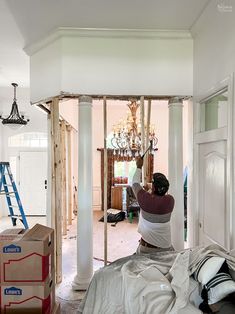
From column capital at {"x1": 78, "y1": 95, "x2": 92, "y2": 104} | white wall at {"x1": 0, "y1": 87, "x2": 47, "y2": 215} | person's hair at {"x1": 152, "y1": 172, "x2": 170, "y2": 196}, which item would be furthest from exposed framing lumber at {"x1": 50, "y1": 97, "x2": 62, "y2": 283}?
white wall at {"x1": 0, "y1": 87, "x2": 47, "y2": 215}

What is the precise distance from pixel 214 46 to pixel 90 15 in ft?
4.31

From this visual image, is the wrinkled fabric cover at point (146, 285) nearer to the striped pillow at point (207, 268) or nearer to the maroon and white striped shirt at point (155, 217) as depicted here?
the striped pillow at point (207, 268)

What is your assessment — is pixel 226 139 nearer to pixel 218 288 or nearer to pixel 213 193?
pixel 213 193

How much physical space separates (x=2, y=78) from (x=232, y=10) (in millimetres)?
4250

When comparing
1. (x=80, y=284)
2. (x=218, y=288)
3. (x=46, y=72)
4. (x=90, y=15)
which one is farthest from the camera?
(x=46, y=72)

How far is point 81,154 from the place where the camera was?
3.49 metres

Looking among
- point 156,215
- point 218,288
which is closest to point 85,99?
point 156,215

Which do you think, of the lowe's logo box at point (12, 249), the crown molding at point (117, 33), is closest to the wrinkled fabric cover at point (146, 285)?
the lowe's logo box at point (12, 249)

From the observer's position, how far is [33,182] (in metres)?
7.78

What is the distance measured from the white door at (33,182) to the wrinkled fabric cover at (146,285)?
5.95 meters

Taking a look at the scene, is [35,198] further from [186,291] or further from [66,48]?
[186,291]

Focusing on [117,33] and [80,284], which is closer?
[117,33]

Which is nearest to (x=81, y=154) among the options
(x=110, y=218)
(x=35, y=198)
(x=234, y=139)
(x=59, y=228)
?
(x=59, y=228)

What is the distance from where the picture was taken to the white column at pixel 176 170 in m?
3.48
